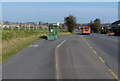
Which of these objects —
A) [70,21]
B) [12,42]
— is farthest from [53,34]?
[70,21]

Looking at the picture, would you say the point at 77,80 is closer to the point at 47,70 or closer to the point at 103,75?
the point at 103,75

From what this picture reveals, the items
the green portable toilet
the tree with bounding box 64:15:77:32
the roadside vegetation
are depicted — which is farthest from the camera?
the tree with bounding box 64:15:77:32

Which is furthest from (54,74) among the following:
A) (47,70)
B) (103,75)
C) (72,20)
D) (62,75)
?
(72,20)

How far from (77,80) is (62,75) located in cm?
140

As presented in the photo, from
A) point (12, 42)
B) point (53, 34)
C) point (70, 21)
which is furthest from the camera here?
point (70, 21)

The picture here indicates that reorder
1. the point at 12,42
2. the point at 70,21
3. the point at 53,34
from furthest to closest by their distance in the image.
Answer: the point at 70,21
the point at 53,34
the point at 12,42

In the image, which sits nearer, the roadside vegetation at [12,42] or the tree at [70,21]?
the roadside vegetation at [12,42]

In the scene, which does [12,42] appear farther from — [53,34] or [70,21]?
[70,21]

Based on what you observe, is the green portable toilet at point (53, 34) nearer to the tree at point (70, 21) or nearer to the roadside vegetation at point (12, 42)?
the roadside vegetation at point (12, 42)

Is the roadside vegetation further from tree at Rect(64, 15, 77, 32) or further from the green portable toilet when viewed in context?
tree at Rect(64, 15, 77, 32)

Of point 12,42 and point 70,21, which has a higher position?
point 70,21

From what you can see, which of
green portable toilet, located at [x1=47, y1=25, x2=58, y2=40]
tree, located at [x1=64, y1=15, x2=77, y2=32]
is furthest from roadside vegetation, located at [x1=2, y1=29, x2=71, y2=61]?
tree, located at [x1=64, y1=15, x2=77, y2=32]

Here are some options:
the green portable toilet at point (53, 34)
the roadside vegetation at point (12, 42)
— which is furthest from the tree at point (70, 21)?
the roadside vegetation at point (12, 42)

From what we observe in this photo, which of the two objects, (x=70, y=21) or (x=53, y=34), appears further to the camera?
(x=70, y=21)
